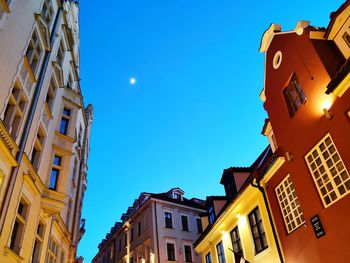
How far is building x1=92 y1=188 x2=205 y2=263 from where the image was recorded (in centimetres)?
3041

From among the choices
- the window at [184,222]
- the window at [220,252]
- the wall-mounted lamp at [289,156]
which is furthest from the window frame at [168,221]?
the wall-mounted lamp at [289,156]

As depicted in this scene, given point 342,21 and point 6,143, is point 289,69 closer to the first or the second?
point 342,21

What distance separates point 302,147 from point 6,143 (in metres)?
10.6

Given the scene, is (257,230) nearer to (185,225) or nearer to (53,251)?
(53,251)

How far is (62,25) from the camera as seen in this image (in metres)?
18.7

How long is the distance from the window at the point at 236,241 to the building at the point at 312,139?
422cm

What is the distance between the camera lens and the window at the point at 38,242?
516 inches

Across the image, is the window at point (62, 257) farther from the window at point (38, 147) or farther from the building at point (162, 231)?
the building at point (162, 231)

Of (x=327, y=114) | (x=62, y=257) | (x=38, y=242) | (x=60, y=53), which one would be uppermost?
(x=60, y=53)

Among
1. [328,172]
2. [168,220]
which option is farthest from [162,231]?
[328,172]

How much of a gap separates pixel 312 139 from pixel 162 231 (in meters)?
24.6

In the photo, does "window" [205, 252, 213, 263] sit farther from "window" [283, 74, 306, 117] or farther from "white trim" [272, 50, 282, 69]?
"white trim" [272, 50, 282, 69]

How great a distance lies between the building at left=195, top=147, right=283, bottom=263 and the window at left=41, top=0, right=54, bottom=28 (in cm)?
1429

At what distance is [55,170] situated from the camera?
15.9 metres
